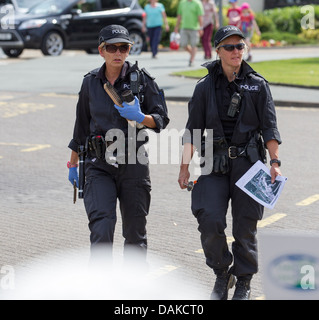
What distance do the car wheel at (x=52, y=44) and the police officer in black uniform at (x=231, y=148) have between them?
19197 mm

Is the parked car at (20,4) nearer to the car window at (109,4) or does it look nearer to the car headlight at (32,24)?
the car headlight at (32,24)

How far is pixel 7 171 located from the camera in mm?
10305

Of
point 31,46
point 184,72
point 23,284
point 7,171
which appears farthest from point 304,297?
point 31,46

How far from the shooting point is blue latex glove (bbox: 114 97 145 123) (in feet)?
18.4

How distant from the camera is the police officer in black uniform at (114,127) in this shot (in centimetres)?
574

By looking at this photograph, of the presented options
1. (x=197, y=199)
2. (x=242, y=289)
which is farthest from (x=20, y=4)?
(x=242, y=289)

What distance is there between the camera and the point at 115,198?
582 cm

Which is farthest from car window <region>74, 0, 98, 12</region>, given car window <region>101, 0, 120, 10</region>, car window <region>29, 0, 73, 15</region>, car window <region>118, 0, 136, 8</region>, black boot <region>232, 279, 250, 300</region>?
black boot <region>232, 279, 250, 300</region>

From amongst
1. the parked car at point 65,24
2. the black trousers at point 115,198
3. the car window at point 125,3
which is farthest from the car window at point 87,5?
the black trousers at point 115,198

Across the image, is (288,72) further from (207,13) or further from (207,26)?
(207,13)

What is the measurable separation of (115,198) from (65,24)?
63.4 ft

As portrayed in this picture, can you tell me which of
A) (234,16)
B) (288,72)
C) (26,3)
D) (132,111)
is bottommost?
(288,72)

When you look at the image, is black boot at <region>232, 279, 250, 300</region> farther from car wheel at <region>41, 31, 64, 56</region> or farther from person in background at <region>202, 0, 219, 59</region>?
car wheel at <region>41, 31, 64, 56</region>
